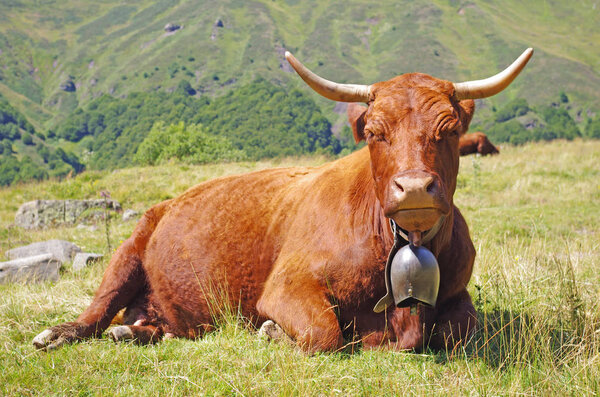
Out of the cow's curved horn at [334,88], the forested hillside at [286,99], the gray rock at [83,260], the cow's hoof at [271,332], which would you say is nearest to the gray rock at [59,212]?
the gray rock at [83,260]

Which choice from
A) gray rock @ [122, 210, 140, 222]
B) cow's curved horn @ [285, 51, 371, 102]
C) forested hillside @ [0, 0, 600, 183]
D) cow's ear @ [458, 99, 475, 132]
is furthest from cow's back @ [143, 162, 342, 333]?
forested hillside @ [0, 0, 600, 183]

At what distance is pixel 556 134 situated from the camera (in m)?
103

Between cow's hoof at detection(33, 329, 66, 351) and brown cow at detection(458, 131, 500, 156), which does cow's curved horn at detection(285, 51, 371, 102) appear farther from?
brown cow at detection(458, 131, 500, 156)

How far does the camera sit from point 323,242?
4234 mm

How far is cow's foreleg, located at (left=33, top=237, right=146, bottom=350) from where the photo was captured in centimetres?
452

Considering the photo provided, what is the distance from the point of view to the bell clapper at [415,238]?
11.1ft

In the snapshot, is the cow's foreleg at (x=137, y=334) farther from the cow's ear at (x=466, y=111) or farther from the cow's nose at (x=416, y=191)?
the cow's ear at (x=466, y=111)

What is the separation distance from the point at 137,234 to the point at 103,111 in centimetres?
17964

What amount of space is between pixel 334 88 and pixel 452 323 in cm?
195

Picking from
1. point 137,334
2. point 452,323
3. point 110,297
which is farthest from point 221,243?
point 452,323

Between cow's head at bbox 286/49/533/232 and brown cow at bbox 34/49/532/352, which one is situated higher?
cow's head at bbox 286/49/533/232

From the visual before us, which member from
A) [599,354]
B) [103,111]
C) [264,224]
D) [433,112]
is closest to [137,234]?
[264,224]

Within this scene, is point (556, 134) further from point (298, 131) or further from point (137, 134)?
point (137, 134)

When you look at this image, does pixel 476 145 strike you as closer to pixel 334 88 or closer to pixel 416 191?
pixel 334 88
